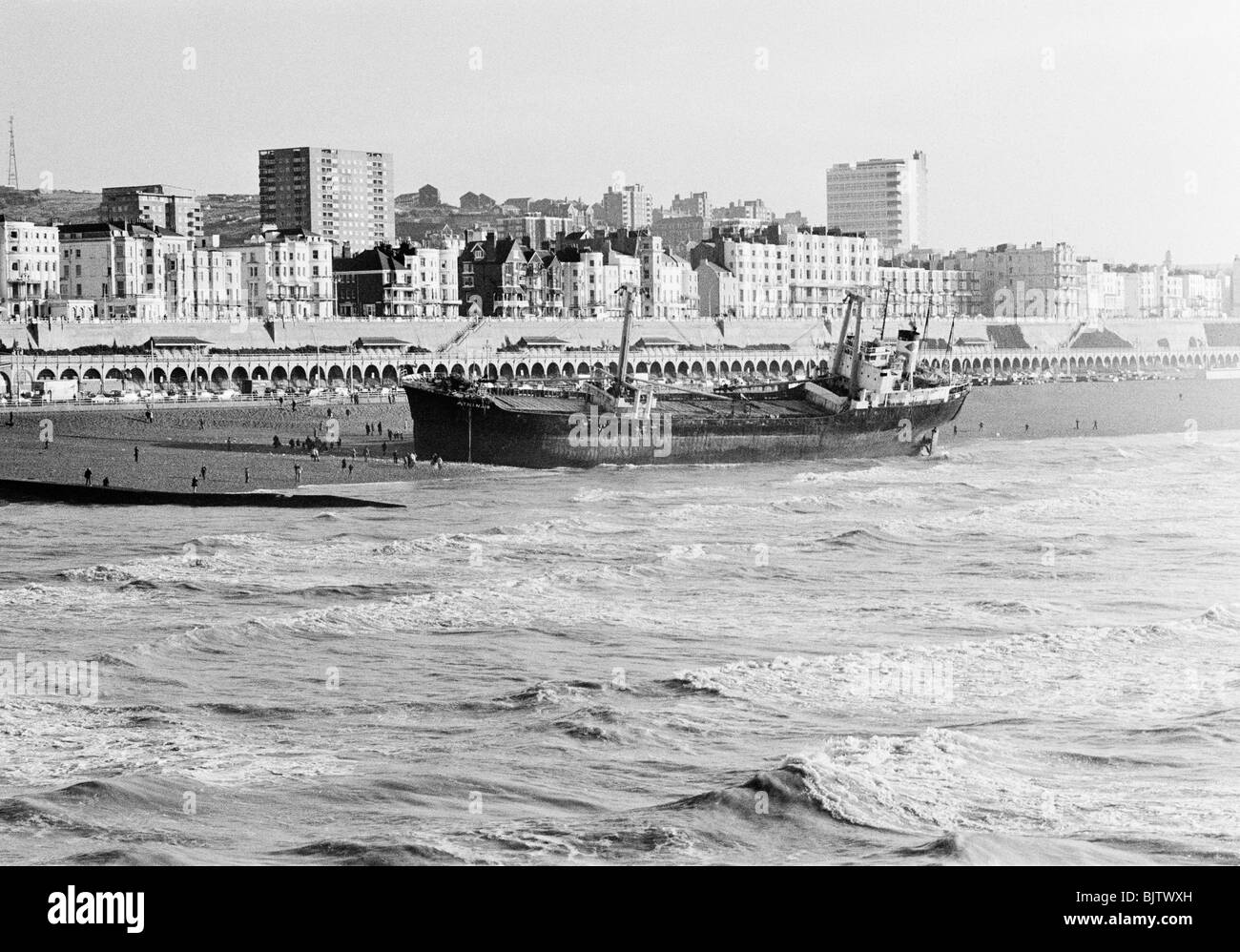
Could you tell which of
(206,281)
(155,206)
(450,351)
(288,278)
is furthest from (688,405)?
(155,206)

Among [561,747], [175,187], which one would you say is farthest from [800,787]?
[175,187]

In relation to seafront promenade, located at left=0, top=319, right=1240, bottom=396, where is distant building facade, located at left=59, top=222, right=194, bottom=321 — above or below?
above

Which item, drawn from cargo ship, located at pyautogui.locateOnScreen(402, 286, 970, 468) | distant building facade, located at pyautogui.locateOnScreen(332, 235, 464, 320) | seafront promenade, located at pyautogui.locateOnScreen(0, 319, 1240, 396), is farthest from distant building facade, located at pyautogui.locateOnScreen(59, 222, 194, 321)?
cargo ship, located at pyautogui.locateOnScreen(402, 286, 970, 468)

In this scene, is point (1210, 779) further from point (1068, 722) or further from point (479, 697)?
point (479, 697)

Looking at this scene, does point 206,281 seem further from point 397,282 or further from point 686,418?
point 686,418

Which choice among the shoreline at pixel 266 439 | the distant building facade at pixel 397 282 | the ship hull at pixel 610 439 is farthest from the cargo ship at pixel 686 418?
the distant building facade at pixel 397 282

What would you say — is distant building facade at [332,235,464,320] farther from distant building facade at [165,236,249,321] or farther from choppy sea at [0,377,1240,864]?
choppy sea at [0,377,1240,864]
